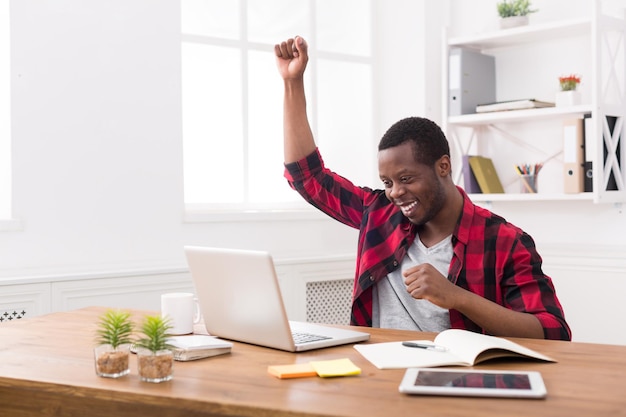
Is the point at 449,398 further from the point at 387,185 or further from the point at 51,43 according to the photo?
the point at 51,43

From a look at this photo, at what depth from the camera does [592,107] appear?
3.39 m

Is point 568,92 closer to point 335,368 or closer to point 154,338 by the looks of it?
point 335,368

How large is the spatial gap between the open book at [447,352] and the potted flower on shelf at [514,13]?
248 centimetres

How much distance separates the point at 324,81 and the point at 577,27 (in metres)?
1.32

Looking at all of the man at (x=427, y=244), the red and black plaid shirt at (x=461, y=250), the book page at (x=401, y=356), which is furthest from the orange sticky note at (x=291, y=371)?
the red and black plaid shirt at (x=461, y=250)

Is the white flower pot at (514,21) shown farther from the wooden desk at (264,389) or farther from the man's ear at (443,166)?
the wooden desk at (264,389)

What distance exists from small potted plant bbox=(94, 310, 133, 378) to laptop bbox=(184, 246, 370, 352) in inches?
11.2

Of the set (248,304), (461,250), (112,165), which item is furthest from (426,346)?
(112,165)

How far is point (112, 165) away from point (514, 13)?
2.01m

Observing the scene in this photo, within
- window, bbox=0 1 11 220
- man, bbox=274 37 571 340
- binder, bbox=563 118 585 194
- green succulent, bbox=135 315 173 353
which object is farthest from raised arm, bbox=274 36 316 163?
binder, bbox=563 118 585 194

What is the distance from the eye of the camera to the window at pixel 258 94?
3.79m

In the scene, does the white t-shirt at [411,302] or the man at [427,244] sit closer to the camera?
the man at [427,244]

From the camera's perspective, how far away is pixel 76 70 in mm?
3223

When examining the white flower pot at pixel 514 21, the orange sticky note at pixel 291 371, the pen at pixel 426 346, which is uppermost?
the white flower pot at pixel 514 21
